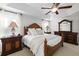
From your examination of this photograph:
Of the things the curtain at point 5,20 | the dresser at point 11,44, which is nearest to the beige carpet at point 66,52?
the dresser at point 11,44

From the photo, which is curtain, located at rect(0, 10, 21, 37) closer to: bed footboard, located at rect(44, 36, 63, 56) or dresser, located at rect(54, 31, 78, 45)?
bed footboard, located at rect(44, 36, 63, 56)

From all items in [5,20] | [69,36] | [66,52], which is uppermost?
[5,20]

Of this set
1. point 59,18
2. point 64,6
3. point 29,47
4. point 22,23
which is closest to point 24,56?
point 29,47

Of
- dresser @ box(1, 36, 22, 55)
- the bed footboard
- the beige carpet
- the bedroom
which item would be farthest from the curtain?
the bed footboard

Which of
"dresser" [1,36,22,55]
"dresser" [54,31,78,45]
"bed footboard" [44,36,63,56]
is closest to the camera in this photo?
"bed footboard" [44,36,63,56]

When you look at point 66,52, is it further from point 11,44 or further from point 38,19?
point 11,44

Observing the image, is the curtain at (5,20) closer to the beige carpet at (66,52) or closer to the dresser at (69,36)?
the beige carpet at (66,52)

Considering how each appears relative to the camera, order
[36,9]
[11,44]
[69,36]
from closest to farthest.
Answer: [36,9], [69,36], [11,44]

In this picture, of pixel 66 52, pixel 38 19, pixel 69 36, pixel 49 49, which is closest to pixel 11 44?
pixel 38 19

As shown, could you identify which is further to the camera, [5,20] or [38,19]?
[38,19]

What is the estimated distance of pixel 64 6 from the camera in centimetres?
229

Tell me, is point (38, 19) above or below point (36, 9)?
below

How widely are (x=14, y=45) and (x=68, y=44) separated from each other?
1704 millimetres

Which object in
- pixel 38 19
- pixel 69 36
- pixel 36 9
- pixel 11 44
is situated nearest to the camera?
pixel 36 9
